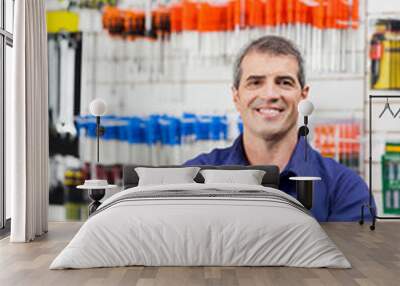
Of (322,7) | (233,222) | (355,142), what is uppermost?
(322,7)

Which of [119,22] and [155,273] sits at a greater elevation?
[119,22]

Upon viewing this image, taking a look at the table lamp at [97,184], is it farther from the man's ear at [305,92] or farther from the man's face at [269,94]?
the man's ear at [305,92]

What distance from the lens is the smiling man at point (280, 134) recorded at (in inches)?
269

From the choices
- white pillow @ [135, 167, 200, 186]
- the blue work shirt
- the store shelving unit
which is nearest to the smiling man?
the blue work shirt

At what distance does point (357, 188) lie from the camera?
691cm

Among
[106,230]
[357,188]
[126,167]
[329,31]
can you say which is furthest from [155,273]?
[329,31]

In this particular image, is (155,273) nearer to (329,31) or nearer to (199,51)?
(199,51)

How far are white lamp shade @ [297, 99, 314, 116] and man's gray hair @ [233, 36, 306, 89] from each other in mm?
464

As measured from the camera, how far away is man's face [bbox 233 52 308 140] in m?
6.84

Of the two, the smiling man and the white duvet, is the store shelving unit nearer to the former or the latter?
the smiling man

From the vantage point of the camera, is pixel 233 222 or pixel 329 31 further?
pixel 329 31

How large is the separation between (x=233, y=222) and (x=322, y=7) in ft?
12.1

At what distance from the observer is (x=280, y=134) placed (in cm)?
689

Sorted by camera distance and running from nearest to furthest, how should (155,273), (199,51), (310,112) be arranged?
1. (155,273)
2. (310,112)
3. (199,51)
